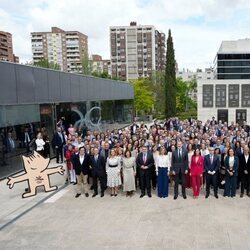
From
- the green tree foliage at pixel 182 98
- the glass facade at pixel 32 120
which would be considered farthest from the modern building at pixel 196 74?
the glass facade at pixel 32 120

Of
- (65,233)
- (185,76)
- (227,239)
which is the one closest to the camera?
(227,239)

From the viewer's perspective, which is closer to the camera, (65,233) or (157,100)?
(65,233)

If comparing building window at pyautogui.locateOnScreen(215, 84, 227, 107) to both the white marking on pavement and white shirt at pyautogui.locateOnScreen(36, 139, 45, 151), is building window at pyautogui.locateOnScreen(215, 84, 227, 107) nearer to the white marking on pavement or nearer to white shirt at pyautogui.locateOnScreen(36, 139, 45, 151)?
white shirt at pyautogui.locateOnScreen(36, 139, 45, 151)

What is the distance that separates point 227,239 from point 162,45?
105633 mm

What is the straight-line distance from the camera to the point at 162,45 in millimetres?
108188

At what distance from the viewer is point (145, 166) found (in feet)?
33.8

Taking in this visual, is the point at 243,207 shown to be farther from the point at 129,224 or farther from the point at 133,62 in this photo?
the point at 133,62

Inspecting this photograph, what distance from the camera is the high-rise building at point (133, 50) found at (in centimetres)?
9844

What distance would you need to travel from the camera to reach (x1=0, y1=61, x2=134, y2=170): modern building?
13779 millimetres

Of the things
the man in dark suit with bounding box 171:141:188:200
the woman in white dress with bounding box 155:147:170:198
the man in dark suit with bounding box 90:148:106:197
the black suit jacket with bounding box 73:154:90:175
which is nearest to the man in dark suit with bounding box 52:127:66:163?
the black suit jacket with bounding box 73:154:90:175

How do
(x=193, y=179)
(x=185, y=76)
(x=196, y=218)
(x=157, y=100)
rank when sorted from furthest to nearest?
(x=185, y=76)
(x=157, y=100)
(x=193, y=179)
(x=196, y=218)

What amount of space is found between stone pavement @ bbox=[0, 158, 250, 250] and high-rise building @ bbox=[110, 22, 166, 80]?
88985 mm

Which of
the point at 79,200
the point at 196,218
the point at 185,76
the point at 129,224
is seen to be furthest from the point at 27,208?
the point at 185,76

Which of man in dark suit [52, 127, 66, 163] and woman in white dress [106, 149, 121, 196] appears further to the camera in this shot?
man in dark suit [52, 127, 66, 163]
